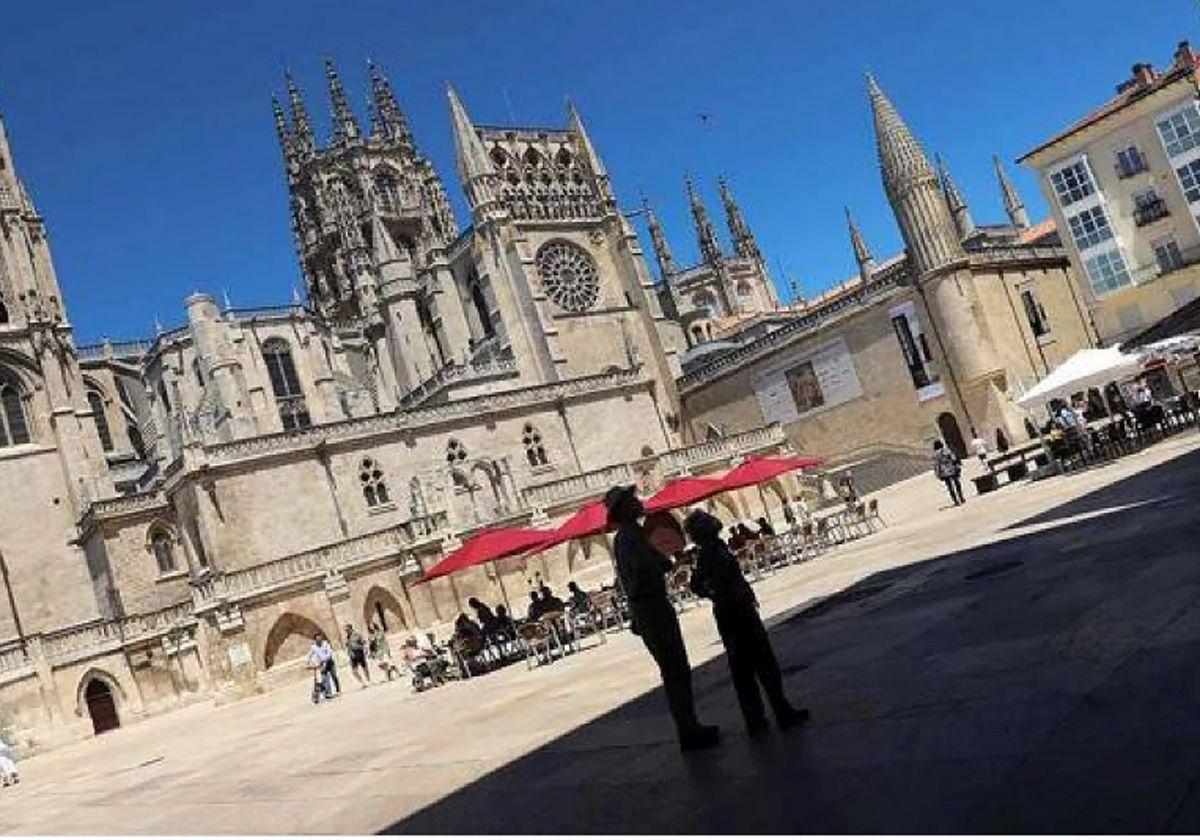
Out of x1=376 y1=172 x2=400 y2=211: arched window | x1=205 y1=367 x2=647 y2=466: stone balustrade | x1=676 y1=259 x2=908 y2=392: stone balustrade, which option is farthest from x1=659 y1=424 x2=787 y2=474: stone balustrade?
x1=376 y1=172 x2=400 y2=211: arched window

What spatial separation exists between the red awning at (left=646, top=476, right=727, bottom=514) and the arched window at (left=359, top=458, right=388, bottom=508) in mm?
18852

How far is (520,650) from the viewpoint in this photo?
674 inches

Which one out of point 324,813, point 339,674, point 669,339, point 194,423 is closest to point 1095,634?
point 324,813

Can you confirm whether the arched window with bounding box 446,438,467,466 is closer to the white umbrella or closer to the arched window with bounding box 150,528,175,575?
the arched window with bounding box 150,528,175,575

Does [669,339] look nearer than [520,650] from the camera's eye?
No

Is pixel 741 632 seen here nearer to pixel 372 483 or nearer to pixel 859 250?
pixel 372 483

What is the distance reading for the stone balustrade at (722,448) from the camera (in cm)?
3978

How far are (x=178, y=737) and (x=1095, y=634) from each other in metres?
17.9

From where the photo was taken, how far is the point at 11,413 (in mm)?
40219

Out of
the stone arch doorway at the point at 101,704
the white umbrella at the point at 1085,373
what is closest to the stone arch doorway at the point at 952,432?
the white umbrella at the point at 1085,373

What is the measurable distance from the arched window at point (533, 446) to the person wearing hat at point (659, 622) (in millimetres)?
35796

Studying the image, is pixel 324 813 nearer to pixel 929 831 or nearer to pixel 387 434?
pixel 929 831

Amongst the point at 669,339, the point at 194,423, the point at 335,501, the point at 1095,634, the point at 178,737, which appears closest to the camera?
the point at 1095,634

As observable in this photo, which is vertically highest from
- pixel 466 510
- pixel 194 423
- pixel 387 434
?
pixel 194 423
